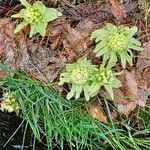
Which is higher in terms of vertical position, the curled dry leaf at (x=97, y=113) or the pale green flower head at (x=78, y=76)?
the pale green flower head at (x=78, y=76)

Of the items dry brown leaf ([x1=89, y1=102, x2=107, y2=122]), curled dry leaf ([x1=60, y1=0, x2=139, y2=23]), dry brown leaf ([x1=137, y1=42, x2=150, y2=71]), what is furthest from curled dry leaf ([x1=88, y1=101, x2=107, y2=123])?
curled dry leaf ([x1=60, y1=0, x2=139, y2=23])

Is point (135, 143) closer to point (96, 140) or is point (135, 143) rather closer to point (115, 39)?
point (96, 140)

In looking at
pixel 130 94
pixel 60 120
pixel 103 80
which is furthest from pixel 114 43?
pixel 60 120

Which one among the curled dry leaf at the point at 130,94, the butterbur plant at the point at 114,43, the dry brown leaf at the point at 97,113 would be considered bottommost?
the dry brown leaf at the point at 97,113

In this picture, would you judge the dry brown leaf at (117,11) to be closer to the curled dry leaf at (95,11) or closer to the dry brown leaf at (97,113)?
the curled dry leaf at (95,11)

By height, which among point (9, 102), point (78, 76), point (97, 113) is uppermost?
point (78, 76)

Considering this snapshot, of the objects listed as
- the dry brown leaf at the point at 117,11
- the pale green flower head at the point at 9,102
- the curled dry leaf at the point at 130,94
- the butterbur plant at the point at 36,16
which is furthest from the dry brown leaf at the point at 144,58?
the pale green flower head at the point at 9,102

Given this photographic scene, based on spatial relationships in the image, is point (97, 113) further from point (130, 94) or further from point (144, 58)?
point (144, 58)
